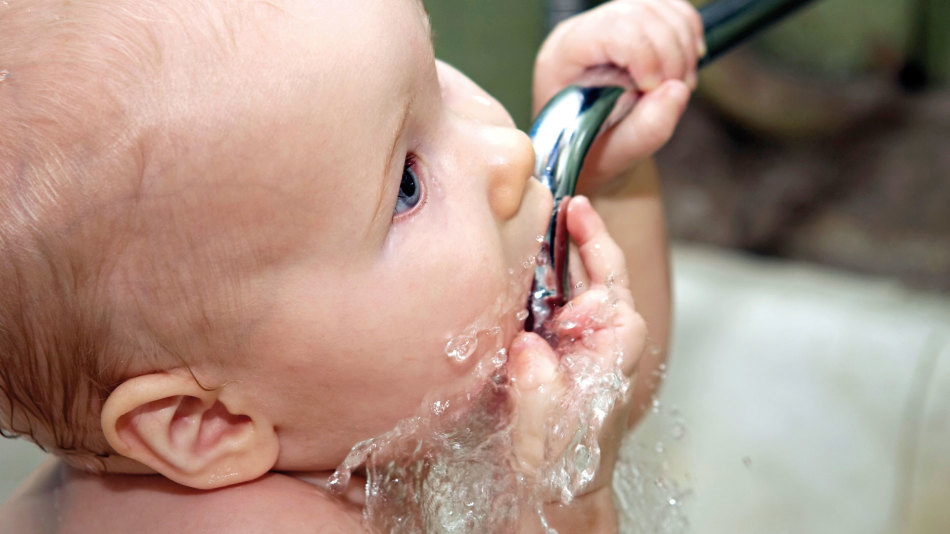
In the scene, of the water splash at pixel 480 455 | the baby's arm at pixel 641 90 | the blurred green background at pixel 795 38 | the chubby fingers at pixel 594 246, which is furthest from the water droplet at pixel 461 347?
the blurred green background at pixel 795 38

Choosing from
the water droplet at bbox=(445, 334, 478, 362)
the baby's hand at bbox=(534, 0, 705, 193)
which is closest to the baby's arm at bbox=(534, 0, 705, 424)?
the baby's hand at bbox=(534, 0, 705, 193)

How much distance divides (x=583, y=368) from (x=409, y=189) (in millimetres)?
162

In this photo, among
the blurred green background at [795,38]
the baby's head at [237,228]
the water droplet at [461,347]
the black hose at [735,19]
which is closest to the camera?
the baby's head at [237,228]

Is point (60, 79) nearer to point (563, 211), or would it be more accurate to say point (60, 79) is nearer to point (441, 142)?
point (441, 142)

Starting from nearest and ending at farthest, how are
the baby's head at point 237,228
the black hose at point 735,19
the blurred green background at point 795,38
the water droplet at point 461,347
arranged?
the baby's head at point 237,228 < the water droplet at point 461,347 < the black hose at point 735,19 < the blurred green background at point 795,38

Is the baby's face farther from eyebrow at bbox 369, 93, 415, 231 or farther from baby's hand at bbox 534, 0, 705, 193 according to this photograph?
baby's hand at bbox 534, 0, 705, 193

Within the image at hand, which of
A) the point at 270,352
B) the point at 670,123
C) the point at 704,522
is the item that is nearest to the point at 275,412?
the point at 270,352

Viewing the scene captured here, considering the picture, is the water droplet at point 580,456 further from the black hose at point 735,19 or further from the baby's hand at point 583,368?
the black hose at point 735,19

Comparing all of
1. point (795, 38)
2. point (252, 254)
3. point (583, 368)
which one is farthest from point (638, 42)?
point (795, 38)

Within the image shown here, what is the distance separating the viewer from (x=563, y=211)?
61 centimetres

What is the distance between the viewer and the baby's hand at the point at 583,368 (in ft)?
1.86

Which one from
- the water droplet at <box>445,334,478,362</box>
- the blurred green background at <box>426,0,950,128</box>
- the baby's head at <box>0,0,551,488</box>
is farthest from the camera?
the blurred green background at <box>426,0,950,128</box>

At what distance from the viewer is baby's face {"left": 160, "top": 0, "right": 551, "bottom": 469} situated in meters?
0.47

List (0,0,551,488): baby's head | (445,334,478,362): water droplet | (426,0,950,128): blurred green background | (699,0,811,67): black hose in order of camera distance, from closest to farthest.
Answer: (0,0,551,488): baby's head
(445,334,478,362): water droplet
(699,0,811,67): black hose
(426,0,950,128): blurred green background
